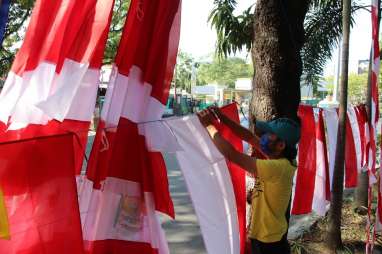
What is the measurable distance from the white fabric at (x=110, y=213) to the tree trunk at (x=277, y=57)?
73.0 inches

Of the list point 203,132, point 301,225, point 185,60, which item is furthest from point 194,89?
point 203,132

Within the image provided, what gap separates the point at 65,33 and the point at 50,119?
1.48 ft

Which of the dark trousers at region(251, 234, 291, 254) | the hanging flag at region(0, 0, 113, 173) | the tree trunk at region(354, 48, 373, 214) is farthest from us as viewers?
the tree trunk at region(354, 48, 373, 214)

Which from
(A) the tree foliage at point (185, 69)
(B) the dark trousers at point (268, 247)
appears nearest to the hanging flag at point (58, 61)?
(B) the dark trousers at point (268, 247)

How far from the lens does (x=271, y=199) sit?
307 centimetres

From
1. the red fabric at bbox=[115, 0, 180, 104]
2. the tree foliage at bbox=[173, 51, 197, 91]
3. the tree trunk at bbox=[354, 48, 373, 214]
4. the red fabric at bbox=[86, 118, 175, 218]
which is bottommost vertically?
the tree trunk at bbox=[354, 48, 373, 214]

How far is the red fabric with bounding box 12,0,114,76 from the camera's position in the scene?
2381 mm

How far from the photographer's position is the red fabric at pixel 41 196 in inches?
77.7

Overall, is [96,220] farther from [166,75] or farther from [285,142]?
[285,142]

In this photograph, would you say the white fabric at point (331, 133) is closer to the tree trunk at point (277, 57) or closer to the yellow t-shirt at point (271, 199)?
the tree trunk at point (277, 57)

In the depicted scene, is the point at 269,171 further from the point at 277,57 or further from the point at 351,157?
the point at 351,157

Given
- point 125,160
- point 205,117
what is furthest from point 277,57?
point 125,160

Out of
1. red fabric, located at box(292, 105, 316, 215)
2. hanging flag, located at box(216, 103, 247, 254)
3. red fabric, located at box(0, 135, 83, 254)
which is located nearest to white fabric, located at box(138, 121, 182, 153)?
red fabric, located at box(0, 135, 83, 254)

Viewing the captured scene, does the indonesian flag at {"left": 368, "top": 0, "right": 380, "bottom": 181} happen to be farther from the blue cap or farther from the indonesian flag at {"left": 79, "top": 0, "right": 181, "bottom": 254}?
the indonesian flag at {"left": 79, "top": 0, "right": 181, "bottom": 254}
